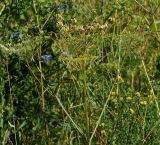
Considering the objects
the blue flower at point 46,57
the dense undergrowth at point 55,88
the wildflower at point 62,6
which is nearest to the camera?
the dense undergrowth at point 55,88

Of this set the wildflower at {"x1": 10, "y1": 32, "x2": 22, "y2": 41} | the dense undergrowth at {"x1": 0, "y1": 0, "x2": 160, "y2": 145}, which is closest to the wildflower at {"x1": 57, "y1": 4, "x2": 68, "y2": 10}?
the dense undergrowth at {"x1": 0, "y1": 0, "x2": 160, "y2": 145}

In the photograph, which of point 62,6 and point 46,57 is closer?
point 46,57

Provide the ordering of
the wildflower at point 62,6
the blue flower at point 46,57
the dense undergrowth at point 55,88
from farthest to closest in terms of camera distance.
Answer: the wildflower at point 62,6
the blue flower at point 46,57
the dense undergrowth at point 55,88

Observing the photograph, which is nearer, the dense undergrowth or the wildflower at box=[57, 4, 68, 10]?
the dense undergrowth

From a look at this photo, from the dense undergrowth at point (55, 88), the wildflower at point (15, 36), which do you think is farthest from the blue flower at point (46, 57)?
the wildflower at point (15, 36)

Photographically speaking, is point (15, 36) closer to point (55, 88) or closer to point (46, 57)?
point (46, 57)

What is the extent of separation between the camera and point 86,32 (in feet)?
6.57

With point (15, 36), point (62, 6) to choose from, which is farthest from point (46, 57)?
point (62, 6)

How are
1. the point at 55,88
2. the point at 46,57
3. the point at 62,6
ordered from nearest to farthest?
the point at 55,88, the point at 46,57, the point at 62,6

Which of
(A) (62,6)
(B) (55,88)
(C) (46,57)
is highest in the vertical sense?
(A) (62,6)

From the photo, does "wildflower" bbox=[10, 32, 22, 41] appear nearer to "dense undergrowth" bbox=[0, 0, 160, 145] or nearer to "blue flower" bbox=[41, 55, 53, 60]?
"dense undergrowth" bbox=[0, 0, 160, 145]

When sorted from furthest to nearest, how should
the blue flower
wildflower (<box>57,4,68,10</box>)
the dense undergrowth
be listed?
wildflower (<box>57,4,68,10</box>)
the blue flower
the dense undergrowth

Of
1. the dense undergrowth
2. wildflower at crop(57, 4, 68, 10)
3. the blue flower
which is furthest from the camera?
wildflower at crop(57, 4, 68, 10)

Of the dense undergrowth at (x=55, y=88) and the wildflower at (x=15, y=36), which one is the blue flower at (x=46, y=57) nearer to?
the dense undergrowth at (x=55, y=88)
